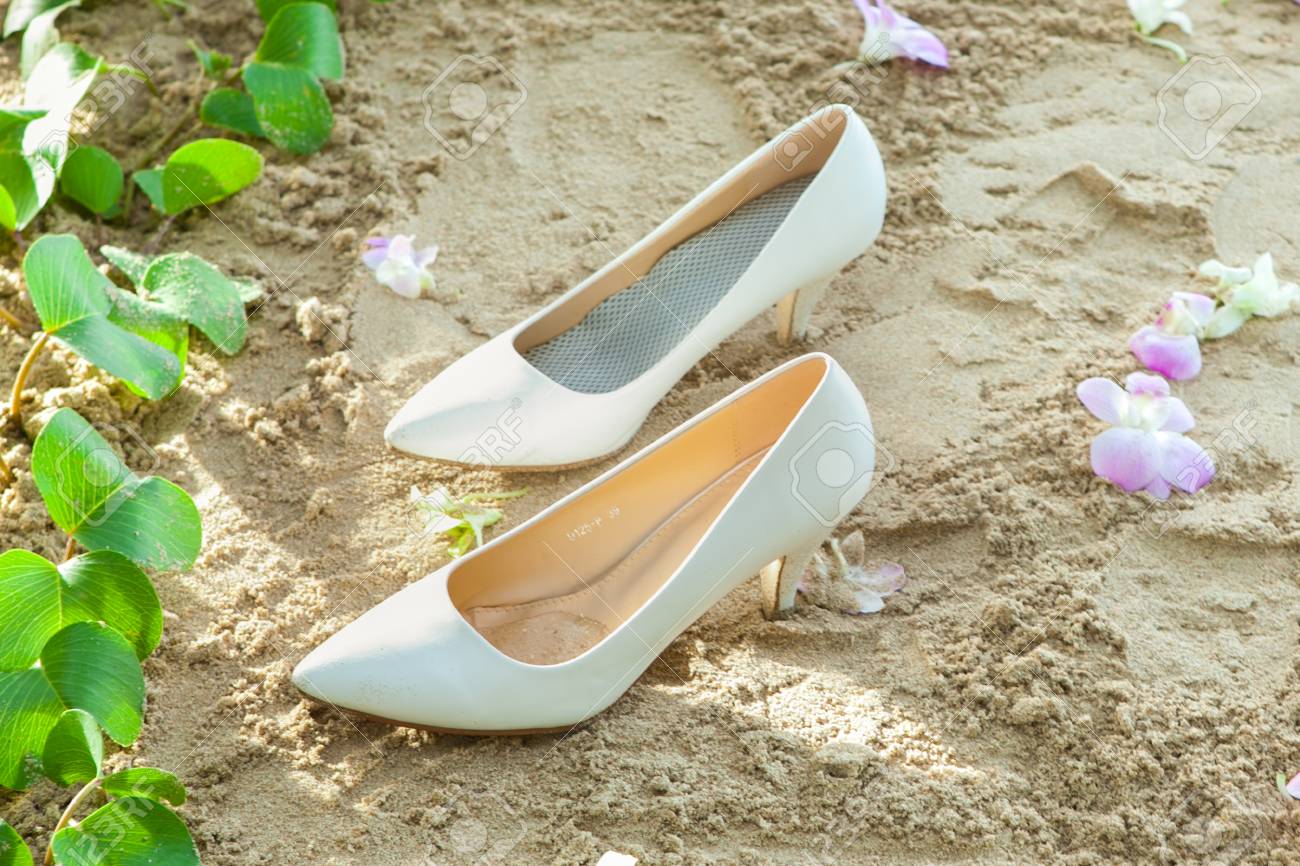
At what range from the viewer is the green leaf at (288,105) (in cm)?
217

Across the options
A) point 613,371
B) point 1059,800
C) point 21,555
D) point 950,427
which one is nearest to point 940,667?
point 1059,800

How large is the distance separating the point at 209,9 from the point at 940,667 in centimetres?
200

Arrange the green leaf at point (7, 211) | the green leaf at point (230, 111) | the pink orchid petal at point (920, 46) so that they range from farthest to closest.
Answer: the pink orchid petal at point (920, 46)
the green leaf at point (230, 111)
the green leaf at point (7, 211)

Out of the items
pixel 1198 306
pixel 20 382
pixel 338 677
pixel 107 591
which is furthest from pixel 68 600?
pixel 1198 306

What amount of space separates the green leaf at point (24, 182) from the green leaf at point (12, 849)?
1068mm

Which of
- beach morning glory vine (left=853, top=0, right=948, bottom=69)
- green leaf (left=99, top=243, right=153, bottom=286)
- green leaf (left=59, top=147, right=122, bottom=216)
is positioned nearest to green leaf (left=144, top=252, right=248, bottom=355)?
green leaf (left=99, top=243, right=153, bottom=286)

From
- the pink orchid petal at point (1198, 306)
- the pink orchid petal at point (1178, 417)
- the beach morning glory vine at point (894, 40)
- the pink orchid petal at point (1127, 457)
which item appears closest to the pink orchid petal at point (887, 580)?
the pink orchid petal at point (1127, 457)

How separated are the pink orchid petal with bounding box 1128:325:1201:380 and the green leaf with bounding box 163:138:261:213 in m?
1.49

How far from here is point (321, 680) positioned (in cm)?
144

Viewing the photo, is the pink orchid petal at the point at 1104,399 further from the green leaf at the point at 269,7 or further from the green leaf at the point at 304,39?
the green leaf at the point at 269,7

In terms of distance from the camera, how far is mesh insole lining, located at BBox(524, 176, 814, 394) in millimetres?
1939

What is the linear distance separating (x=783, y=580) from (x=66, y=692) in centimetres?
86

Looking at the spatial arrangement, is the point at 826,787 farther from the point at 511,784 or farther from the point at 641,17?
the point at 641,17

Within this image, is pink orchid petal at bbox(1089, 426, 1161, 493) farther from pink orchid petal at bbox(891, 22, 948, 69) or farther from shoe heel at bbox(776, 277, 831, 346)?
pink orchid petal at bbox(891, 22, 948, 69)
